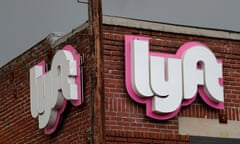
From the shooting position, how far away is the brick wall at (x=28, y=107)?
22.8 metres

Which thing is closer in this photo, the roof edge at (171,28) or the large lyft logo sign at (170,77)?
the large lyft logo sign at (170,77)

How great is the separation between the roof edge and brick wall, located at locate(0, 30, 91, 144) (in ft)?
2.47

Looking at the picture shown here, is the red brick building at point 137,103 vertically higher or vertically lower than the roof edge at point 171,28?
lower

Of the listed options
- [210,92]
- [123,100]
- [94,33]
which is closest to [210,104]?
[210,92]

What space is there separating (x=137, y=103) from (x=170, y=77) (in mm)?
940

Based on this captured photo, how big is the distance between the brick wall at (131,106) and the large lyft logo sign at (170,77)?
7.2 inches

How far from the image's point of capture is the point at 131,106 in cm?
2261

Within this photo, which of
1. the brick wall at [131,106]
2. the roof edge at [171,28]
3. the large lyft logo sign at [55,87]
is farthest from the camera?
the roof edge at [171,28]

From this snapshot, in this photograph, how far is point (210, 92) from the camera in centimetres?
2323

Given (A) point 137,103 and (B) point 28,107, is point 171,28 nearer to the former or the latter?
(A) point 137,103

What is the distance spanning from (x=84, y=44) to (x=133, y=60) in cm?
126

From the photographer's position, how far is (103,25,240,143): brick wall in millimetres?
22453

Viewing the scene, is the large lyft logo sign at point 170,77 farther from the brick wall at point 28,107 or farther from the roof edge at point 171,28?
the brick wall at point 28,107

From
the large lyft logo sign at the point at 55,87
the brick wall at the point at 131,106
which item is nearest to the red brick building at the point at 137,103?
the brick wall at the point at 131,106
